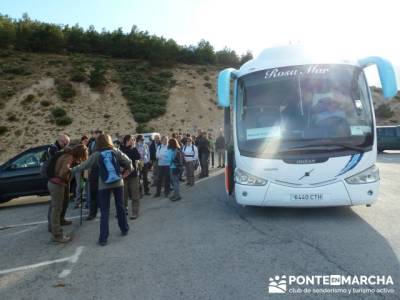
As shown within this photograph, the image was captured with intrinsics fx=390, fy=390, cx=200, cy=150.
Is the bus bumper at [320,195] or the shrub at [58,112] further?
the shrub at [58,112]

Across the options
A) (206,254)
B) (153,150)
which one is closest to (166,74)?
(153,150)

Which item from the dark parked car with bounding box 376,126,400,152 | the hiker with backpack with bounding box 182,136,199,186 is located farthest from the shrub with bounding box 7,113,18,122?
the dark parked car with bounding box 376,126,400,152

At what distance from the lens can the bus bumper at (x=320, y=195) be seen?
6559mm

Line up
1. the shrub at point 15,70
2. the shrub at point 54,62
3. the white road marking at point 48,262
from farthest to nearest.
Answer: the shrub at point 54,62 < the shrub at point 15,70 < the white road marking at point 48,262

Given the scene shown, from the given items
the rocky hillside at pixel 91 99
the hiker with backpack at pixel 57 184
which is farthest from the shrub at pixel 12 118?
the hiker with backpack at pixel 57 184

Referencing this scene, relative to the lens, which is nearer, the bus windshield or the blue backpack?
the blue backpack

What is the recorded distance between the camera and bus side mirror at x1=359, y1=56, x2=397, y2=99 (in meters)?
6.65

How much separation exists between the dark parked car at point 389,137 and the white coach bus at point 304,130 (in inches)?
786

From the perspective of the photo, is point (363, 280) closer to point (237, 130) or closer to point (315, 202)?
point (315, 202)

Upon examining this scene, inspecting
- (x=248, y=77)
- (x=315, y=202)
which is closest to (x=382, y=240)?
(x=315, y=202)

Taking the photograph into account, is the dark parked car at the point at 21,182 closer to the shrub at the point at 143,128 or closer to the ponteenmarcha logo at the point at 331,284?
the ponteenmarcha logo at the point at 331,284

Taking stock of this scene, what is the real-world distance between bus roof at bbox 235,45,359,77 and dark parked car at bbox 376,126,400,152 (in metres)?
19.8

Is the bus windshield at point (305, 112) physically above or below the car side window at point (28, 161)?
above

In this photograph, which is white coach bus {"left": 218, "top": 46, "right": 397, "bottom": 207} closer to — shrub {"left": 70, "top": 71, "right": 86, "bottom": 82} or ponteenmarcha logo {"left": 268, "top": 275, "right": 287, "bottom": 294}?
ponteenmarcha logo {"left": 268, "top": 275, "right": 287, "bottom": 294}
